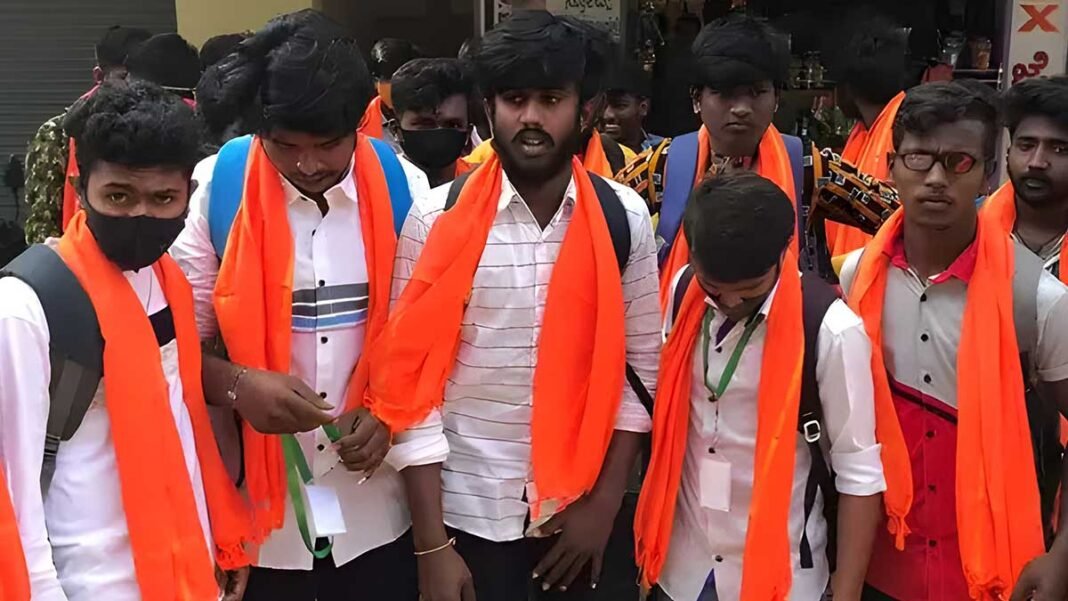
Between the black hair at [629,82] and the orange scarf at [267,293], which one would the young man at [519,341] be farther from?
the black hair at [629,82]

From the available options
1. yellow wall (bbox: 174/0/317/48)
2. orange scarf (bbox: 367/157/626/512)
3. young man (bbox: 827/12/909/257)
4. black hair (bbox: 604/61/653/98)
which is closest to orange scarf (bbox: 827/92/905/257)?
young man (bbox: 827/12/909/257)

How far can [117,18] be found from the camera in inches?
282

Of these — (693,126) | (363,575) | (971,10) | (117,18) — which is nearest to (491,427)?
(363,575)

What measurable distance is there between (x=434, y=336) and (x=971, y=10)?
5265 mm

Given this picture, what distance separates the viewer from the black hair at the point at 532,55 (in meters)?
2.02

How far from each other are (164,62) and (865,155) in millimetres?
3088

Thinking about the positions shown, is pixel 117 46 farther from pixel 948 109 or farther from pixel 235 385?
pixel 948 109

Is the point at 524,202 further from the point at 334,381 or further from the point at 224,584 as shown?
the point at 224,584

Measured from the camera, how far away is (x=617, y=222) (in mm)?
2158

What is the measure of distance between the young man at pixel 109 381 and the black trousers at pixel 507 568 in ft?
1.83

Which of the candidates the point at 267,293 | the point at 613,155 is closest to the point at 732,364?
the point at 267,293

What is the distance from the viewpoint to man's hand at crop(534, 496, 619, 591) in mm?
2109

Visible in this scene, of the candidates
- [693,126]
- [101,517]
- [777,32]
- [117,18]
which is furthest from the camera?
[117,18]

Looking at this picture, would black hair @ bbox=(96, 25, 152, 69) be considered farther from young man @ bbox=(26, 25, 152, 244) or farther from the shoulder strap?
the shoulder strap
